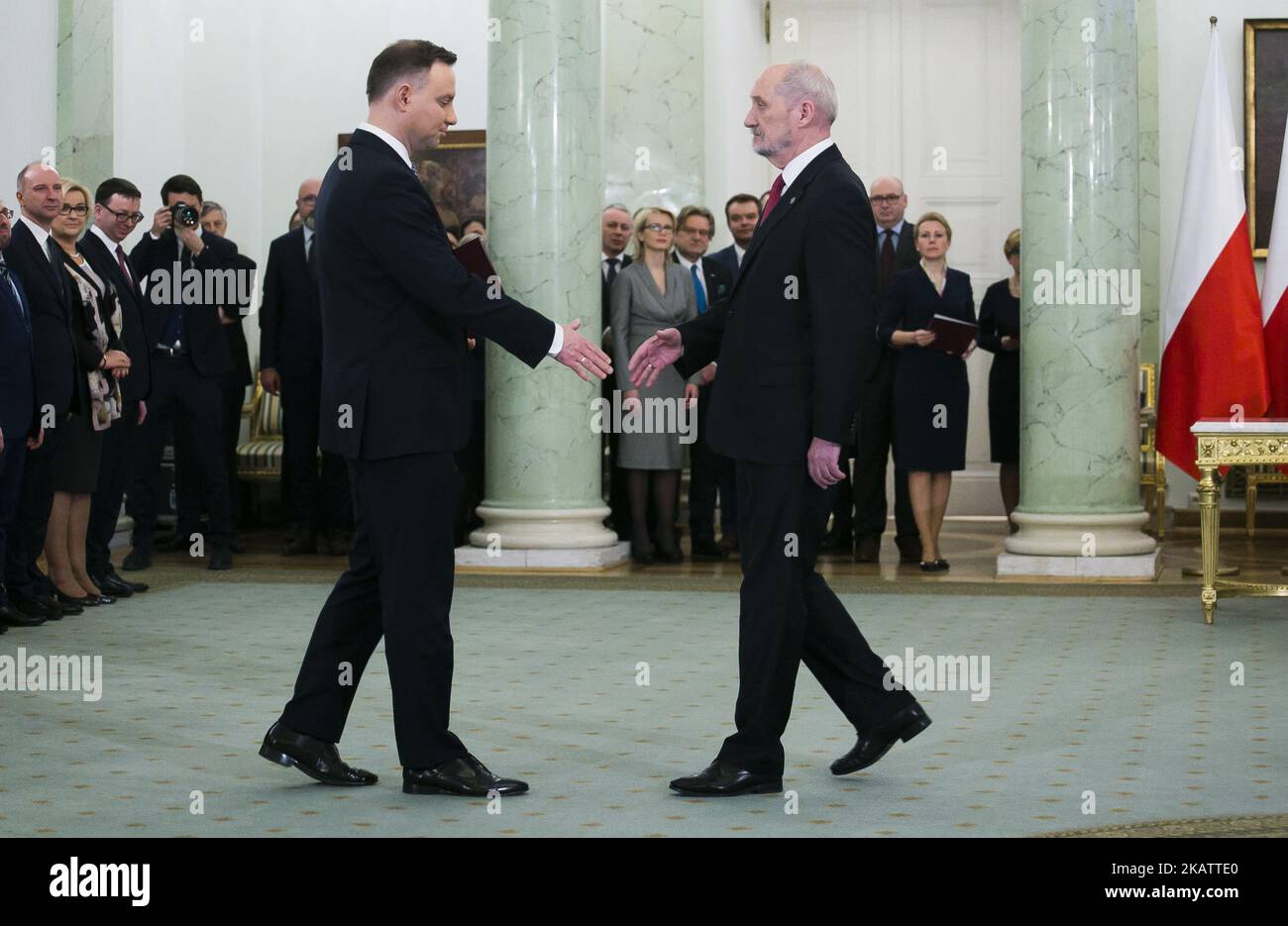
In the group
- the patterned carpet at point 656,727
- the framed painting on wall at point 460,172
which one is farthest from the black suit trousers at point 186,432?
the framed painting on wall at point 460,172

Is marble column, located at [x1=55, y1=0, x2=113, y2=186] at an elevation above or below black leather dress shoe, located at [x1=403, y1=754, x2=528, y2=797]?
above

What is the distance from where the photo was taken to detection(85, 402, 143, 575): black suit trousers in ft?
28.4

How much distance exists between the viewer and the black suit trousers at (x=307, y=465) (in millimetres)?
10500

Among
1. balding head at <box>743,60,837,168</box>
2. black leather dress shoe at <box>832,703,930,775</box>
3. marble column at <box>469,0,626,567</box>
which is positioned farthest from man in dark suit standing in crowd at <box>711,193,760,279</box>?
black leather dress shoe at <box>832,703,930,775</box>

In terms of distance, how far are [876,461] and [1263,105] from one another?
457cm

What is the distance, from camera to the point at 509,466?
9.76m

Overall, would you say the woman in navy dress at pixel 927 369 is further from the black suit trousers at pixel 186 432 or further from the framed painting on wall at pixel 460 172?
the framed painting on wall at pixel 460 172

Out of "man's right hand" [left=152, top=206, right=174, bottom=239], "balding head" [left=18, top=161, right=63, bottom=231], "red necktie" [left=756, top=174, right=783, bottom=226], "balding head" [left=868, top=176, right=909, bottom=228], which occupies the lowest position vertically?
"red necktie" [left=756, top=174, right=783, bottom=226]

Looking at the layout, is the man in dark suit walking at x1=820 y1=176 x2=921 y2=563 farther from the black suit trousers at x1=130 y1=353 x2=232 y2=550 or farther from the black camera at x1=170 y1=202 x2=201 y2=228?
the black camera at x1=170 y1=202 x2=201 y2=228

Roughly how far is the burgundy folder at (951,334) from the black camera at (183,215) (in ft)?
13.3

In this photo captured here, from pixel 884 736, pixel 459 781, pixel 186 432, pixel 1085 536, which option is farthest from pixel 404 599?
pixel 186 432

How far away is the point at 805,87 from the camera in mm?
4531
